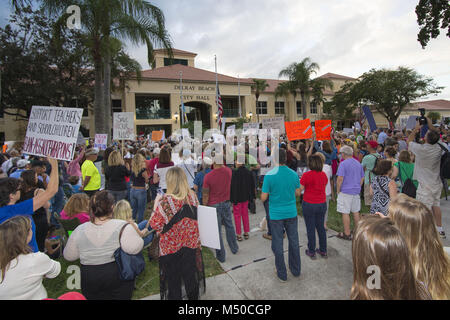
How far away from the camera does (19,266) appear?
1736 millimetres

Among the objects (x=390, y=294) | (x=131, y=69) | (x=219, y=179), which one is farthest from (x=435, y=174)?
(x=131, y=69)

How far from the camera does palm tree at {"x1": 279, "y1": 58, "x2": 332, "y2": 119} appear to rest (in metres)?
35.1

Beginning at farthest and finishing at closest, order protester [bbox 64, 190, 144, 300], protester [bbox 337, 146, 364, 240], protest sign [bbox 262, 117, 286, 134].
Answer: protest sign [bbox 262, 117, 286, 134]
protester [bbox 337, 146, 364, 240]
protester [bbox 64, 190, 144, 300]

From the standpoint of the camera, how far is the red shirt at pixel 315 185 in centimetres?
369

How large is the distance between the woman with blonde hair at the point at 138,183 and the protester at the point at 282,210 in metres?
2.94

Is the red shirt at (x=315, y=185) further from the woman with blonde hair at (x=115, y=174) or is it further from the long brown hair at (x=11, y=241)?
the woman with blonde hair at (x=115, y=174)

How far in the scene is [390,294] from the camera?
1232mm

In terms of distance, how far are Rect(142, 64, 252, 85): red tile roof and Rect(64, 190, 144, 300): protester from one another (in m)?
29.2

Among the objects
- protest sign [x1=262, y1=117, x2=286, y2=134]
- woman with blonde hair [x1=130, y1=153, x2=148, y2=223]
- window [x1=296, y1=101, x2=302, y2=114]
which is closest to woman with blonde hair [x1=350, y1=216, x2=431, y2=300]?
woman with blonde hair [x1=130, y1=153, x2=148, y2=223]

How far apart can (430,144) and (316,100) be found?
37.1 meters

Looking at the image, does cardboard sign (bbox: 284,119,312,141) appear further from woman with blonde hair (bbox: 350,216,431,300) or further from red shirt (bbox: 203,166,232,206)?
woman with blonde hair (bbox: 350,216,431,300)

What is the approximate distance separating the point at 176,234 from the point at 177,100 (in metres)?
29.5

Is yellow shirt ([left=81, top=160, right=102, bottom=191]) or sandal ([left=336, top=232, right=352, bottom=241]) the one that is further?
yellow shirt ([left=81, top=160, right=102, bottom=191])

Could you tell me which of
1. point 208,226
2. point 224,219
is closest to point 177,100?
point 224,219
